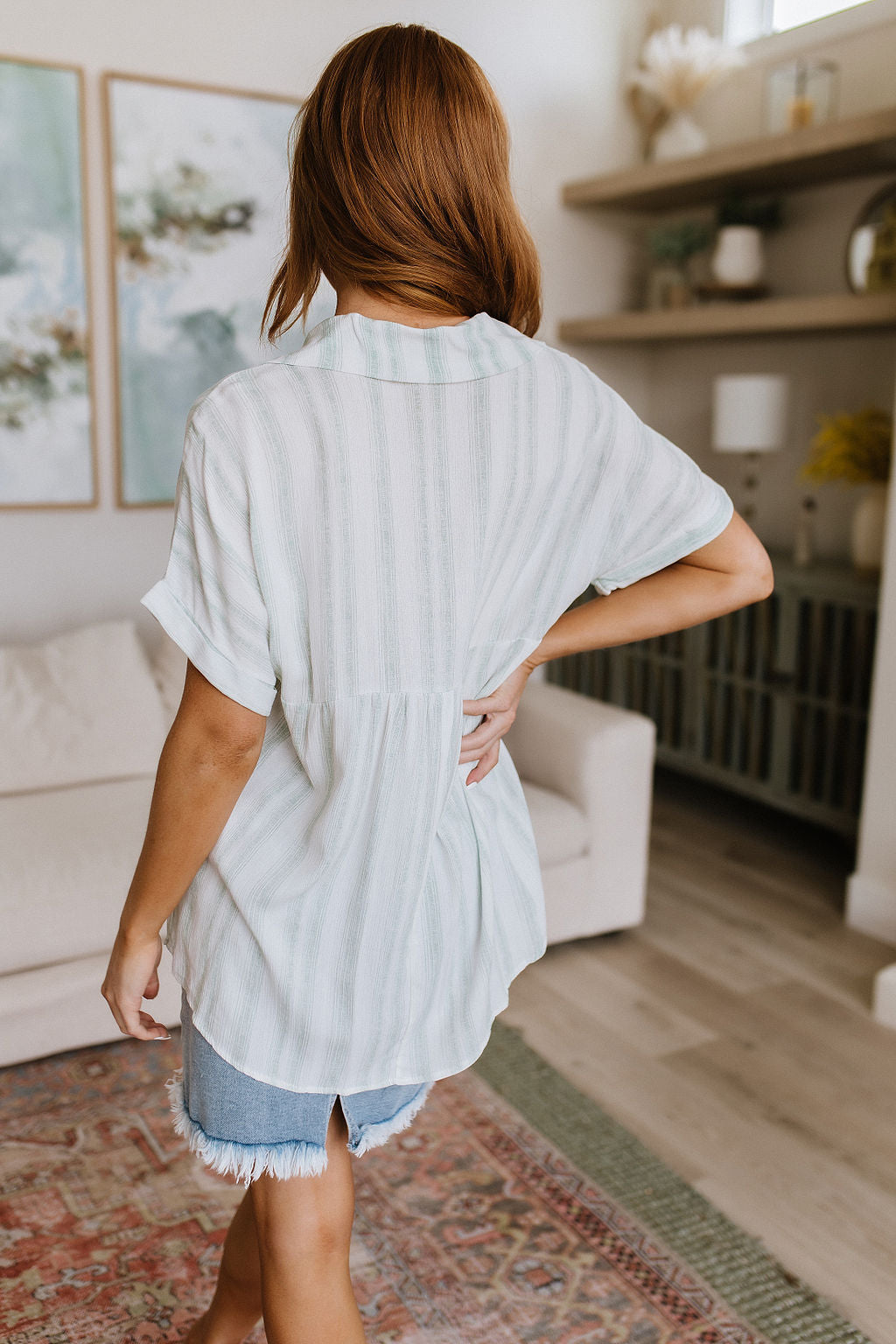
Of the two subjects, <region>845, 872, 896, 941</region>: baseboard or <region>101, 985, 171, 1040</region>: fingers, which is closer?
<region>101, 985, 171, 1040</region>: fingers

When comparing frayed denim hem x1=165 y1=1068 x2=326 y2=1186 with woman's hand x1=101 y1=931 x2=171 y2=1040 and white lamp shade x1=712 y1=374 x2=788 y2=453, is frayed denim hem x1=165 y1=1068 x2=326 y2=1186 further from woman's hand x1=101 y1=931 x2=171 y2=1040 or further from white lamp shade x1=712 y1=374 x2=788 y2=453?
white lamp shade x1=712 y1=374 x2=788 y2=453

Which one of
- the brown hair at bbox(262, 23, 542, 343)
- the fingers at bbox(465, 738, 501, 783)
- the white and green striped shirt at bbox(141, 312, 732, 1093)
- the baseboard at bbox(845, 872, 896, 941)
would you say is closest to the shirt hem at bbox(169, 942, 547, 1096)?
the white and green striped shirt at bbox(141, 312, 732, 1093)

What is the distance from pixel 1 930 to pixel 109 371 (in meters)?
1.71

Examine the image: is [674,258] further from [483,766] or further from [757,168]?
[483,766]

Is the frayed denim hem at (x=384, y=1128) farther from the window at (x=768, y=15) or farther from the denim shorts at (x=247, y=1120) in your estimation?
the window at (x=768, y=15)

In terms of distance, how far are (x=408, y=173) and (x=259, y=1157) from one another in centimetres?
78

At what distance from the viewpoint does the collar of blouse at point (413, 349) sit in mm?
812

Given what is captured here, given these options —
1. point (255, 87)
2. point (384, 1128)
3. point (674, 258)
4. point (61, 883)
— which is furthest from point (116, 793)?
point (674, 258)

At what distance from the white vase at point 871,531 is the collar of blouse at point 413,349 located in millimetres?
2496

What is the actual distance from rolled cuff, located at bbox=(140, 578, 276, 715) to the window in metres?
3.40

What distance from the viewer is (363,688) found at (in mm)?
853

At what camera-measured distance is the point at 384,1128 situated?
106 cm

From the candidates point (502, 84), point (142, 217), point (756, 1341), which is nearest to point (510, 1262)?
point (756, 1341)

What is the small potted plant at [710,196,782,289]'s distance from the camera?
3.52 metres
